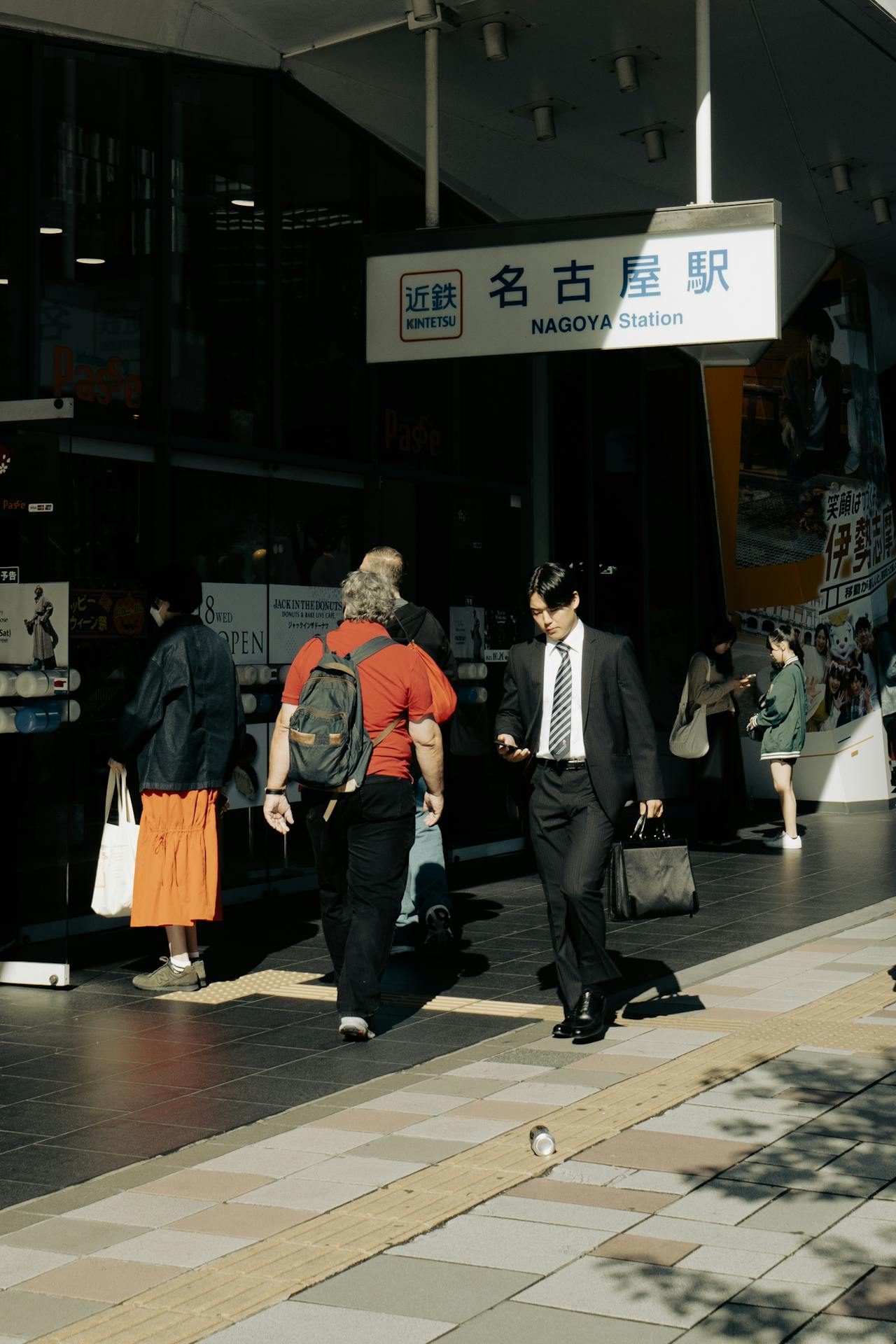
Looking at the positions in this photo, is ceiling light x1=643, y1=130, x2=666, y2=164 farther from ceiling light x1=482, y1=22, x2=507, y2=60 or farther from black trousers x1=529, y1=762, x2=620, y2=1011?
black trousers x1=529, y1=762, x2=620, y2=1011

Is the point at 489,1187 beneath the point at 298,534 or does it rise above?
beneath

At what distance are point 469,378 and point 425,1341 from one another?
9468mm

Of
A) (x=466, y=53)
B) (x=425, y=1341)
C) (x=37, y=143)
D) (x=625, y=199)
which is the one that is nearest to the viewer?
(x=425, y=1341)

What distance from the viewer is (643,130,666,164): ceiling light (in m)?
11.3

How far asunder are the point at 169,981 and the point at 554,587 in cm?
252

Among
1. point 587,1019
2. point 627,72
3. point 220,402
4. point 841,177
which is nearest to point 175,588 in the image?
point 220,402

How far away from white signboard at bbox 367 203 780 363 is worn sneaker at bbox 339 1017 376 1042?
385 centimetres

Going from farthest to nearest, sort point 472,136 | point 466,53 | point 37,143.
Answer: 1. point 472,136
2. point 466,53
3. point 37,143

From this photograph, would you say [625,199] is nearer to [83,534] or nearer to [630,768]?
[83,534]

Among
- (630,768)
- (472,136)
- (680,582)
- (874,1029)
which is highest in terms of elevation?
(472,136)

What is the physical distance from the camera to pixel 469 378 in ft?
40.8

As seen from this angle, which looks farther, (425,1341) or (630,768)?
(630,768)

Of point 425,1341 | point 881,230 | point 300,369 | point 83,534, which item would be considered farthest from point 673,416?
point 425,1341

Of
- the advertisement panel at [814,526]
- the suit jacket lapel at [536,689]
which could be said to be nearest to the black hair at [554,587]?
the suit jacket lapel at [536,689]
